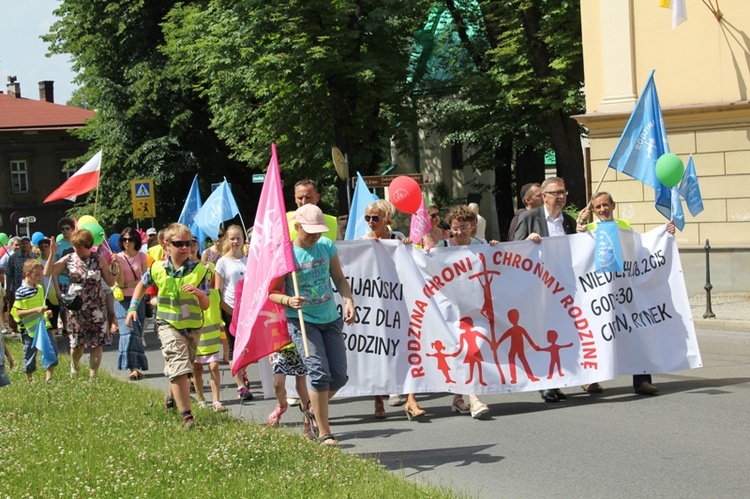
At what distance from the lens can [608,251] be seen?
992cm

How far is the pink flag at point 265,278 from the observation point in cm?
770

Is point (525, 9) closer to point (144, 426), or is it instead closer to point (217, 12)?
point (217, 12)

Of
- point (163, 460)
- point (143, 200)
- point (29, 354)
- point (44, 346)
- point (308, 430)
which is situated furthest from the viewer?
point (143, 200)

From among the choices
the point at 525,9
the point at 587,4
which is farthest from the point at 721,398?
the point at 525,9

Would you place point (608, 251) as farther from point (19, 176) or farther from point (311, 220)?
point (19, 176)

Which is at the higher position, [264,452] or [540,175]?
[540,175]

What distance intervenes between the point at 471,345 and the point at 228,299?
10.1 ft

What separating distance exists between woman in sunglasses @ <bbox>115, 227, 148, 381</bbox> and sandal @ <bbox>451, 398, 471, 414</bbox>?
4.55 metres

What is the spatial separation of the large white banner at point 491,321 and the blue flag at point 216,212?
26.6 ft

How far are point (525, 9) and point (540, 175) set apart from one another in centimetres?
769

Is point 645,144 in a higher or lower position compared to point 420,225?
higher

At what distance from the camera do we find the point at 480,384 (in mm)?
9453

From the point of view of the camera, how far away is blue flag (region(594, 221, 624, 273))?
9922 millimetres

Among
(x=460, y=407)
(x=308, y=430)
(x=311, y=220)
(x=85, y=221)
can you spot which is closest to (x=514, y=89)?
(x=85, y=221)
